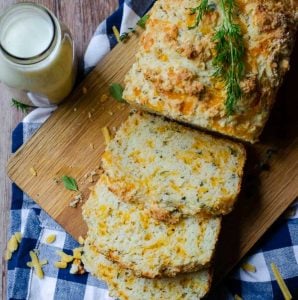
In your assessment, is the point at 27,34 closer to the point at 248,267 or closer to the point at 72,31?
the point at 72,31

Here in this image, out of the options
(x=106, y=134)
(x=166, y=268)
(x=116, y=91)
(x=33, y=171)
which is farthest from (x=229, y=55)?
(x=33, y=171)

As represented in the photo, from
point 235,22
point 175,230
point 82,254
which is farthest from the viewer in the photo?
point 82,254

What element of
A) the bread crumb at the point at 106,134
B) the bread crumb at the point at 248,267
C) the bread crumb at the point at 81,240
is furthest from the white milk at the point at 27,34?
the bread crumb at the point at 248,267

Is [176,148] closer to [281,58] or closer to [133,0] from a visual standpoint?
[281,58]

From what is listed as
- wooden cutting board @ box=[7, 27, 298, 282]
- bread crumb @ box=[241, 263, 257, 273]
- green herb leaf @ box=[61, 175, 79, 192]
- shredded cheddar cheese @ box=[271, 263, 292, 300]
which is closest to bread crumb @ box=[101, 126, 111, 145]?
wooden cutting board @ box=[7, 27, 298, 282]

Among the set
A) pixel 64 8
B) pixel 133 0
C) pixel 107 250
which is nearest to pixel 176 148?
pixel 107 250

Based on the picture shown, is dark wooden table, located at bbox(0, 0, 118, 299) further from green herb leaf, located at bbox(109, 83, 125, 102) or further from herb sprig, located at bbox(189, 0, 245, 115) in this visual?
herb sprig, located at bbox(189, 0, 245, 115)
